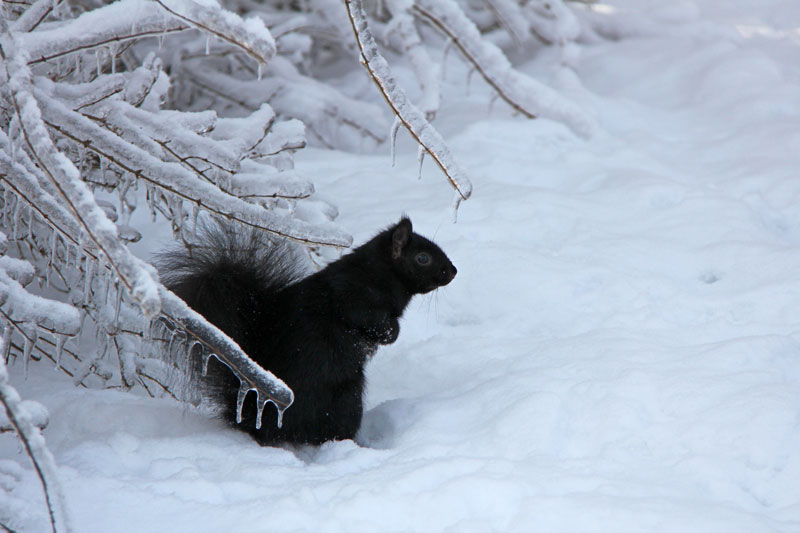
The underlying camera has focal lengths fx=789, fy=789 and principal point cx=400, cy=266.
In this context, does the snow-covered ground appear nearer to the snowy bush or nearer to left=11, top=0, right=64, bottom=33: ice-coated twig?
the snowy bush

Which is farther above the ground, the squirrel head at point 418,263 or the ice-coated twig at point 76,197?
the ice-coated twig at point 76,197

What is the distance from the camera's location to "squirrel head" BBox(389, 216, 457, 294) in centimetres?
295

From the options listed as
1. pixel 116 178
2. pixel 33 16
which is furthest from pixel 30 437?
pixel 116 178

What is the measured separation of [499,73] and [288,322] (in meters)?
2.26

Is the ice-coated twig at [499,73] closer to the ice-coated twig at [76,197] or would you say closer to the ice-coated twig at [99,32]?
the ice-coated twig at [99,32]

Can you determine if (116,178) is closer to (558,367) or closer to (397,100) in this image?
(397,100)

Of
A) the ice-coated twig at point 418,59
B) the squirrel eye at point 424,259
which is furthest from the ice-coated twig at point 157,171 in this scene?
the ice-coated twig at point 418,59

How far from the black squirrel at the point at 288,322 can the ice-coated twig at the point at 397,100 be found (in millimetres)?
621

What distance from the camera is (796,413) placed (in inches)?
90.2

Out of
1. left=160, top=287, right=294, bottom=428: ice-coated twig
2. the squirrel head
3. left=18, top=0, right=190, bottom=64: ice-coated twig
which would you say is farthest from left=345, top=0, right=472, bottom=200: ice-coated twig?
left=160, top=287, right=294, bottom=428: ice-coated twig

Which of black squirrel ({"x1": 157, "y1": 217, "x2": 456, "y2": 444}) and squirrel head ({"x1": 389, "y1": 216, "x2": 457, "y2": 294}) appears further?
squirrel head ({"x1": 389, "y1": 216, "x2": 457, "y2": 294})

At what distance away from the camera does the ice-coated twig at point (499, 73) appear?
378 cm

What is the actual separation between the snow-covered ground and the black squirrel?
0.12 meters

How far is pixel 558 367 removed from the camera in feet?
8.89
